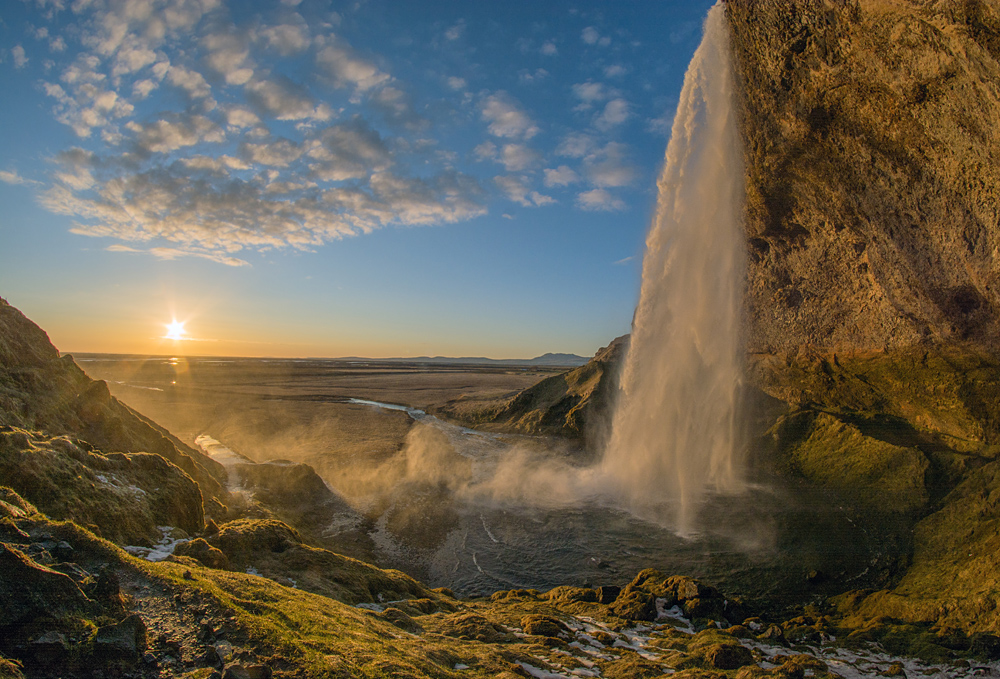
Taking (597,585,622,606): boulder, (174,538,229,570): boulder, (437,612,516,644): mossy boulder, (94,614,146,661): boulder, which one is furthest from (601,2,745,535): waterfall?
(94,614,146,661): boulder

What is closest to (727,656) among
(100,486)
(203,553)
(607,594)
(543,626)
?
(543,626)

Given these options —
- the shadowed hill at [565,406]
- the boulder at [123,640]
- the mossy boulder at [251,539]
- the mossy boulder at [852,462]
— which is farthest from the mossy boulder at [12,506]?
the shadowed hill at [565,406]

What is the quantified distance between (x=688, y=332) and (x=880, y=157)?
27.0 feet

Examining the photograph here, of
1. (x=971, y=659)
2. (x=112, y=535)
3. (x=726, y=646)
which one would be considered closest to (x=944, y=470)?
(x=971, y=659)

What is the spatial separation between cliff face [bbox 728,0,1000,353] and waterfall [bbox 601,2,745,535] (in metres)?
1.47

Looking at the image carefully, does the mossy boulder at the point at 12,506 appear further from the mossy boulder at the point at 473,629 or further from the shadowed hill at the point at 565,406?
the shadowed hill at the point at 565,406

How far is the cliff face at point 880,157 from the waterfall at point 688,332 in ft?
4.82

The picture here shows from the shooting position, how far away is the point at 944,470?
12.7 metres

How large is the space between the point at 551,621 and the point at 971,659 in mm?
6294

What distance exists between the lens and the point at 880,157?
432 inches

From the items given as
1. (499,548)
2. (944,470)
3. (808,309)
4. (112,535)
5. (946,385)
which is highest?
(808,309)

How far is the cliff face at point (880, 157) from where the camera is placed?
8.71 m

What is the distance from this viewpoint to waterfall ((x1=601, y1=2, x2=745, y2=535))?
631 inches

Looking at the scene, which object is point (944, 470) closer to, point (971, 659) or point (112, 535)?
point (971, 659)
